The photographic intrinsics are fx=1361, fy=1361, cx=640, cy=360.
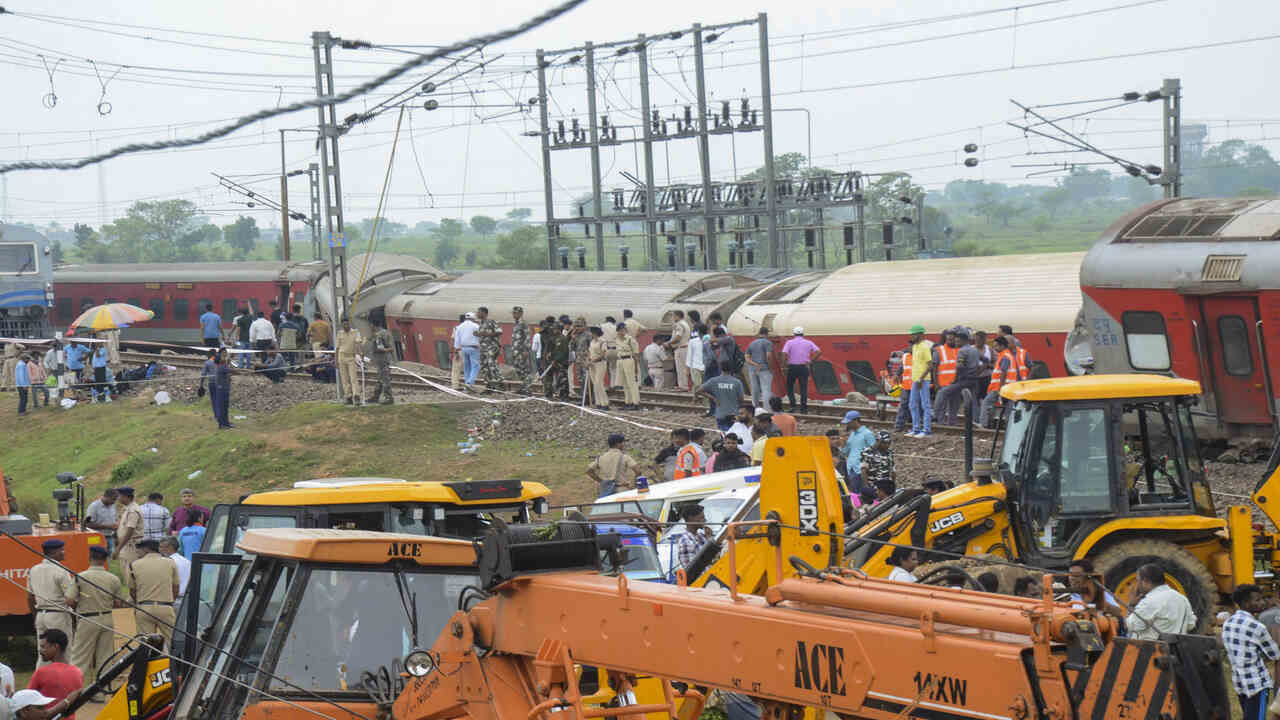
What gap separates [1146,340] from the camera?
19547 millimetres

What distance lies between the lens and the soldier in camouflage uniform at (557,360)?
83.4 feet

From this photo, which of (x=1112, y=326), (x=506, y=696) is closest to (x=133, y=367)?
(x=1112, y=326)

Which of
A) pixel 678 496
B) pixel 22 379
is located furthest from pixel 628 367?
pixel 22 379

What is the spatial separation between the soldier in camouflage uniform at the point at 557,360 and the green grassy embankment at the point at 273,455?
1.97 m

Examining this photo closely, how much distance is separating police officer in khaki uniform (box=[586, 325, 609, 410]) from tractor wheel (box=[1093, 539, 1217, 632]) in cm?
1442

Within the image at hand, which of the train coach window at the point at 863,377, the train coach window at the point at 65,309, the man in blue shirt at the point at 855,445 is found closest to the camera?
the man in blue shirt at the point at 855,445

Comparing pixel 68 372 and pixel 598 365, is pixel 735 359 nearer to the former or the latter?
pixel 598 365

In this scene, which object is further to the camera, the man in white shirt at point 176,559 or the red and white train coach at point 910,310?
the red and white train coach at point 910,310

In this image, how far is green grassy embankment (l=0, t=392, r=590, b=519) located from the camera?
865 inches

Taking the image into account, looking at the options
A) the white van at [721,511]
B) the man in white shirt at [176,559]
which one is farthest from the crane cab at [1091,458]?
the man in white shirt at [176,559]

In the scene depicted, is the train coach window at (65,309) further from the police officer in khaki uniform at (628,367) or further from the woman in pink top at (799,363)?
the woman in pink top at (799,363)

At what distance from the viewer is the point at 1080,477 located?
35.1 feet

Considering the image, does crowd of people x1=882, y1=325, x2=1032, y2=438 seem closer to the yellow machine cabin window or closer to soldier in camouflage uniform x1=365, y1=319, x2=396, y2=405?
soldier in camouflage uniform x1=365, y1=319, x2=396, y2=405

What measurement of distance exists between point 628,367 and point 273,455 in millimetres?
6379
